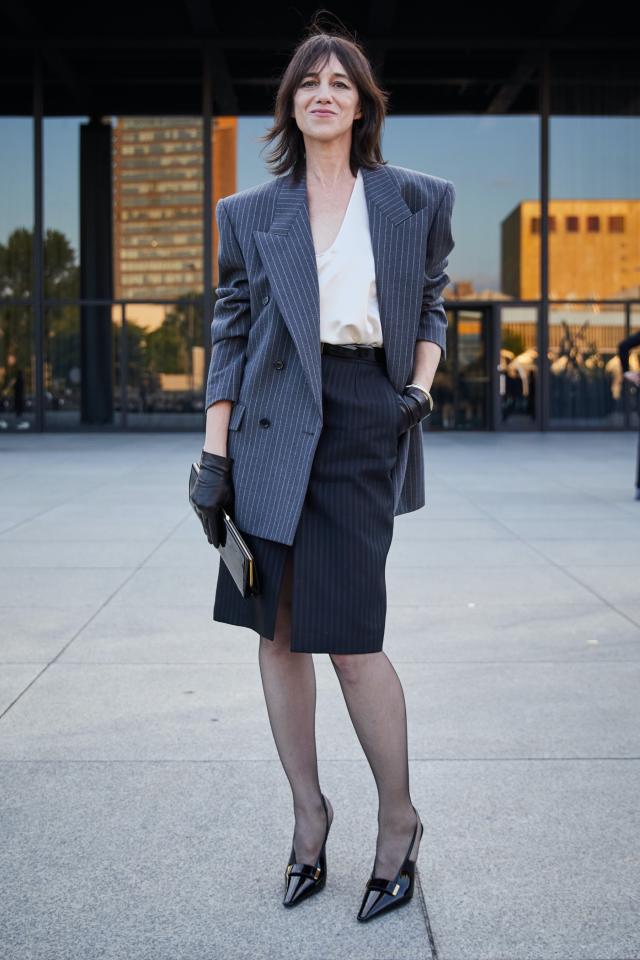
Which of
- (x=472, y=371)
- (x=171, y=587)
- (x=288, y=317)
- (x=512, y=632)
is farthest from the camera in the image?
(x=472, y=371)

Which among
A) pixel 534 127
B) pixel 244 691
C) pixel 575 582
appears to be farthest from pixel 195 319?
pixel 244 691

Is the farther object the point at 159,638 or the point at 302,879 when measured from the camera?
the point at 159,638

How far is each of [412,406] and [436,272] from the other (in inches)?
15.3

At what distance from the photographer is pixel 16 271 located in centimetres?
2328

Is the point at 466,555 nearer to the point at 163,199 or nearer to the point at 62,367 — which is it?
the point at 62,367

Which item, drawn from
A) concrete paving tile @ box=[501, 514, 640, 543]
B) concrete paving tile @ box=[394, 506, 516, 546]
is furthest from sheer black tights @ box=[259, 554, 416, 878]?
concrete paving tile @ box=[501, 514, 640, 543]

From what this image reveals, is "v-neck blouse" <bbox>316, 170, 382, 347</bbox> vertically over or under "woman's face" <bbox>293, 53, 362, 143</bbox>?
under

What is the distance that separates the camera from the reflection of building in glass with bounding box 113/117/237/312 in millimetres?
23047

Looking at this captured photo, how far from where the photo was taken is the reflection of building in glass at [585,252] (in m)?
22.6

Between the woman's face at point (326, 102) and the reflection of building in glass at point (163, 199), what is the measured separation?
2058 cm

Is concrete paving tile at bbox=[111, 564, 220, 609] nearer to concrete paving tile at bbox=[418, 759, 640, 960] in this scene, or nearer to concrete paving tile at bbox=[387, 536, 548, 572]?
concrete paving tile at bbox=[387, 536, 548, 572]

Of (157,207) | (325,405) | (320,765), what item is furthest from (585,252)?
(325,405)

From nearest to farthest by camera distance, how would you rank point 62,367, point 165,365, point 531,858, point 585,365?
point 531,858 → point 585,365 → point 165,365 → point 62,367

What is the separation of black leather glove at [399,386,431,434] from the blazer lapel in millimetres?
33
